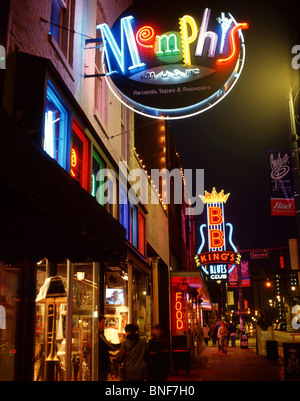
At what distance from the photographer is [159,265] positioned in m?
19.0

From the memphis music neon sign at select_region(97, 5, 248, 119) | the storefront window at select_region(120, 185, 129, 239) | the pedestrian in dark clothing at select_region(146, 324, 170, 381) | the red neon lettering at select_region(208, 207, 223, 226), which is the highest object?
the red neon lettering at select_region(208, 207, 223, 226)

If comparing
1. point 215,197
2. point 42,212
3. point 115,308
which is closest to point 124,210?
point 115,308

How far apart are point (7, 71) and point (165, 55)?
441 cm

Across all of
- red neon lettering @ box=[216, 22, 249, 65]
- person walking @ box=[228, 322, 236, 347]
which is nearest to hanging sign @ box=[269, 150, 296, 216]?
red neon lettering @ box=[216, 22, 249, 65]

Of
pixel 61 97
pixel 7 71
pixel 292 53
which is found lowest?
pixel 7 71

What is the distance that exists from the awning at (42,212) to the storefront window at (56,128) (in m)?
1.52

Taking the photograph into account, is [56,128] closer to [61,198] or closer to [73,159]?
[73,159]

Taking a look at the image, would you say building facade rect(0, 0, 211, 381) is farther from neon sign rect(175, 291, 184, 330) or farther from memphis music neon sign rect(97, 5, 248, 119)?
neon sign rect(175, 291, 184, 330)

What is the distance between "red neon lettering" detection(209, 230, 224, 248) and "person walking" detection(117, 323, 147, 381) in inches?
1155

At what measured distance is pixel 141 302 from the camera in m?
14.8

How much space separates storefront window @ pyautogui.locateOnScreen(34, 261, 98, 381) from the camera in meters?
8.38

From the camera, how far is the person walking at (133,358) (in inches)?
298
